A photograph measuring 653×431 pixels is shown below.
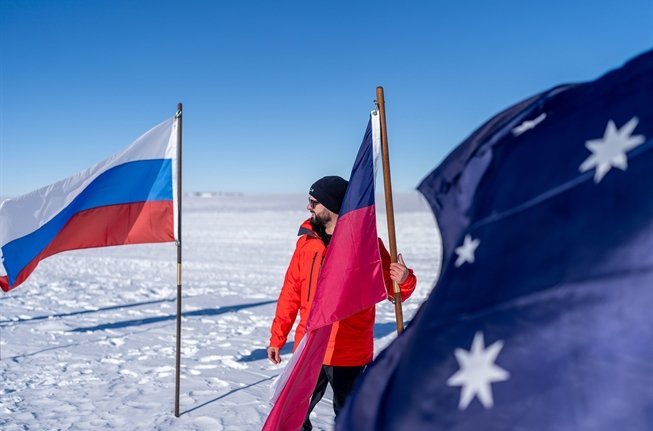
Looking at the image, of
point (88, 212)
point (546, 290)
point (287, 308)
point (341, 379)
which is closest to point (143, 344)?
point (88, 212)

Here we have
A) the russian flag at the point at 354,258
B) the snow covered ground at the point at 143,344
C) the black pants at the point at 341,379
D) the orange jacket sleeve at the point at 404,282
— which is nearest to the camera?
the russian flag at the point at 354,258

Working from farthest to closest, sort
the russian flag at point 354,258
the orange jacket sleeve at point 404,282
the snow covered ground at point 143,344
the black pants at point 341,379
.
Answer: the snow covered ground at point 143,344
the black pants at point 341,379
the orange jacket sleeve at point 404,282
the russian flag at point 354,258

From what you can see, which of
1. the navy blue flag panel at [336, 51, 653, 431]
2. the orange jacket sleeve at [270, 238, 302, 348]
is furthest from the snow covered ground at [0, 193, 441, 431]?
the navy blue flag panel at [336, 51, 653, 431]

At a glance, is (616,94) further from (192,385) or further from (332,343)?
(192,385)

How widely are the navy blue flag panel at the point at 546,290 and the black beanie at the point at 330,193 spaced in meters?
1.36

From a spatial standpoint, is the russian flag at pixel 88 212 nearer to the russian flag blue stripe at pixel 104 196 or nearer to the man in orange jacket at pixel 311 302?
the russian flag blue stripe at pixel 104 196

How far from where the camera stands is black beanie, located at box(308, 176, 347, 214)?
316cm

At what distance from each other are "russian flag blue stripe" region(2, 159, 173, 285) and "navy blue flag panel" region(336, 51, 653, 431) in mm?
2908

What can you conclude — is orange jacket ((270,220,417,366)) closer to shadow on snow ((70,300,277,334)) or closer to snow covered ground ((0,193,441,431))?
snow covered ground ((0,193,441,431))

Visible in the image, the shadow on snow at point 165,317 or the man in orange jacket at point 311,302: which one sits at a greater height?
the man in orange jacket at point 311,302

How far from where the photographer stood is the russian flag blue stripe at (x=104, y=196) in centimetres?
418

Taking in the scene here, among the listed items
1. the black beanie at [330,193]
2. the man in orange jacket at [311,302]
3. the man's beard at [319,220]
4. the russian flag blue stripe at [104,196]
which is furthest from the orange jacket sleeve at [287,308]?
the russian flag blue stripe at [104,196]

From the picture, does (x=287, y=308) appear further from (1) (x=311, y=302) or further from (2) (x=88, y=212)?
(2) (x=88, y=212)

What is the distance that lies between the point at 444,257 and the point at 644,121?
74cm
